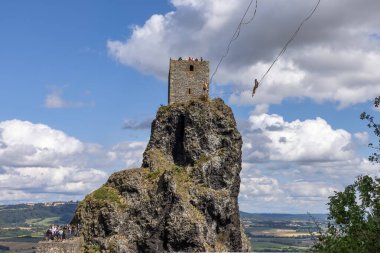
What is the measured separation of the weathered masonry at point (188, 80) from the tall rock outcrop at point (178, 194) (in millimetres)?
1624

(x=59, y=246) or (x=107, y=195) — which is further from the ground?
(x=107, y=195)

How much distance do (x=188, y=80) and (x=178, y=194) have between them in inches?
676

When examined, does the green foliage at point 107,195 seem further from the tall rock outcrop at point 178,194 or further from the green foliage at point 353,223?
the green foliage at point 353,223

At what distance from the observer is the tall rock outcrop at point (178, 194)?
2874 inches

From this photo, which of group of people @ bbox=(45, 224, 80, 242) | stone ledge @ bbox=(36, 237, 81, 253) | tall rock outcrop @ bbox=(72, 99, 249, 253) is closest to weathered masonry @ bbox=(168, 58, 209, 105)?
tall rock outcrop @ bbox=(72, 99, 249, 253)

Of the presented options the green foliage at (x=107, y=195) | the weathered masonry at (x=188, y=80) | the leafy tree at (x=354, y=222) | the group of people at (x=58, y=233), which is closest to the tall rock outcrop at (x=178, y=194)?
the green foliage at (x=107, y=195)

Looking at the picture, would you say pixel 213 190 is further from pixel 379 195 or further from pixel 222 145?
pixel 379 195

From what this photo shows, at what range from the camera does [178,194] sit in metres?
73.6

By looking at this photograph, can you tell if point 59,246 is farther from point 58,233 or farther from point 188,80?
point 188,80

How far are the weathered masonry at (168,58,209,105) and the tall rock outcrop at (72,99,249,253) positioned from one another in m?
1.62

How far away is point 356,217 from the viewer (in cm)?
2102

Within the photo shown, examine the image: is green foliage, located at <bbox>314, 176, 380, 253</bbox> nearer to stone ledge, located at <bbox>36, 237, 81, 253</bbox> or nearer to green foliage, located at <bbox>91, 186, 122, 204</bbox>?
stone ledge, located at <bbox>36, 237, 81, 253</bbox>

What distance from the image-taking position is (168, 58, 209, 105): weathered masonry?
79250 millimetres

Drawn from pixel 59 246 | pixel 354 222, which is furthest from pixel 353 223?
pixel 59 246
